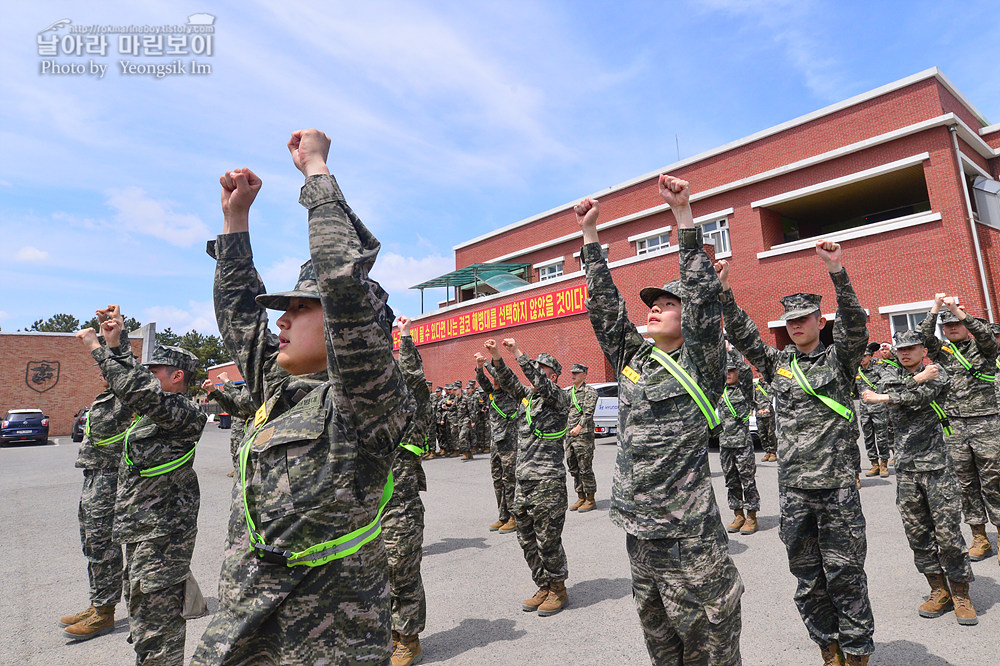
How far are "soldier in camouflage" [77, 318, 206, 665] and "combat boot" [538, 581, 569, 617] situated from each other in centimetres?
307

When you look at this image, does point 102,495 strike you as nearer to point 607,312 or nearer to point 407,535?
point 407,535

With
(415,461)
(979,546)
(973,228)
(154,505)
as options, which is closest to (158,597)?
(154,505)

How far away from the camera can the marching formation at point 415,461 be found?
1.91 metres

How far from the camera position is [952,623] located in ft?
15.1

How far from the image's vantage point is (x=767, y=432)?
1284cm

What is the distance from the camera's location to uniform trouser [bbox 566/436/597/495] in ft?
33.4

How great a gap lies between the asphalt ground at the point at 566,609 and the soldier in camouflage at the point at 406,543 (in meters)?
0.28

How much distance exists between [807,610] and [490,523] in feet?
19.5

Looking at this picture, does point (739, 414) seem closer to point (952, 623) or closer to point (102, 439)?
point (952, 623)

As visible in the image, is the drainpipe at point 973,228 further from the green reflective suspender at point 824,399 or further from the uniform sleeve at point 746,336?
the green reflective suspender at point 824,399

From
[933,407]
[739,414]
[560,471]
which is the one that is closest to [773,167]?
[739,414]

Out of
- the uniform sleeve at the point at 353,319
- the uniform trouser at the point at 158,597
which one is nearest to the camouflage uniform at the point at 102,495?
the uniform trouser at the point at 158,597

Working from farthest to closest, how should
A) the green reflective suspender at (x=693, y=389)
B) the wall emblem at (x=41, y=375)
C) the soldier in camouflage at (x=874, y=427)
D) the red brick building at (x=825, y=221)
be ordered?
the wall emblem at (x=41, y=375)
the red brick building at (x=825, y=221)
the soldier in camouflage at (x=874, y=427)
the green reflective suspender at (x=693, y=389)

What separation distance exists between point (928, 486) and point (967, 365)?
257 cm
